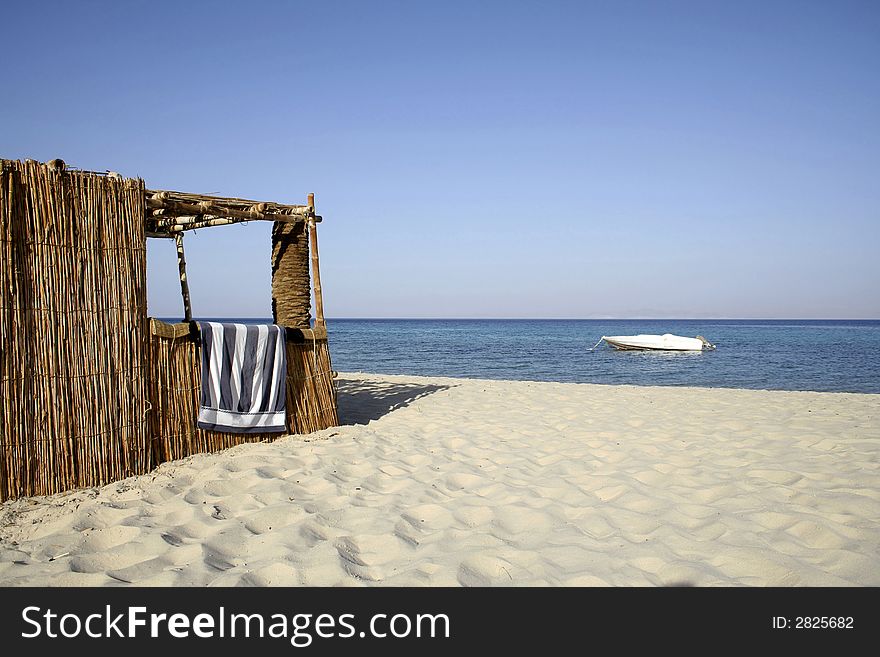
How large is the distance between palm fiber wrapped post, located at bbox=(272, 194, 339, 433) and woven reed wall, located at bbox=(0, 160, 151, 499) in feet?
5.00

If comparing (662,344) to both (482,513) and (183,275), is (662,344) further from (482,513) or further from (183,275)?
(482,513)

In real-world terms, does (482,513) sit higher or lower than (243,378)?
lower

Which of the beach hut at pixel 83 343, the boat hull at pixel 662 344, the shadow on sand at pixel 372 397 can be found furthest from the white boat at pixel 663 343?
the beach hut at pixel 83 343

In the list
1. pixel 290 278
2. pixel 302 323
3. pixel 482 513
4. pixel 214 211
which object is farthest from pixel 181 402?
pixel 482 513

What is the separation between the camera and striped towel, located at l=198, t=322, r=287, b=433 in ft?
16.4

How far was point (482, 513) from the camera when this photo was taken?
3.78m

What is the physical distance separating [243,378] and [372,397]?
364 cm

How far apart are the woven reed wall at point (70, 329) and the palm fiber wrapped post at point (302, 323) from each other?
5.00ft

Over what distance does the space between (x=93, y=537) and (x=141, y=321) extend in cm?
174

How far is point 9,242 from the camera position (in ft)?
12.7

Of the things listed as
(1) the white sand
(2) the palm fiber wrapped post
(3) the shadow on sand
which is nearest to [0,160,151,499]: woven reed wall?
(1) the white sand

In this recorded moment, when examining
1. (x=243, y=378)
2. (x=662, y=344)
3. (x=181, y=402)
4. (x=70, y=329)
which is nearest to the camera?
(x=70, y=329)

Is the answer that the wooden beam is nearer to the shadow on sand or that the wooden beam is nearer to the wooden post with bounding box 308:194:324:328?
the wooden post with bounding box 308:194:324:328
